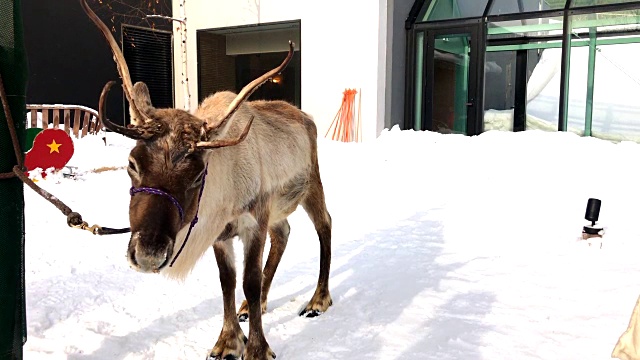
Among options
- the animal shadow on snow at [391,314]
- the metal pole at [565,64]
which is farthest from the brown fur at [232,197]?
the metal pole at [565,64]

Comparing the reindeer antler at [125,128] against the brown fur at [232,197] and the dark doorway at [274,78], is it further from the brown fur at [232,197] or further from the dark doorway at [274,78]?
the dark doorway at [274,78]

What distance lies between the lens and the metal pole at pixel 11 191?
2.30 meters

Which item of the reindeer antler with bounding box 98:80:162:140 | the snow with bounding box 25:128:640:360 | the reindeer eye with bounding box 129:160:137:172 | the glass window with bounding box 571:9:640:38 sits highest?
the glass window with bounding box 571:9:640:38

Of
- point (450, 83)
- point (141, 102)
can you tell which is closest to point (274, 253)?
point (141, 102)

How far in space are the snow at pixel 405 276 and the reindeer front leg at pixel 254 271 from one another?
8.2 inches

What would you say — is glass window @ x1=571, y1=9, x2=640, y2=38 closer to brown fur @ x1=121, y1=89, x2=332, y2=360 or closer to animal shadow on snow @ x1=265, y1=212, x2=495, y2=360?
animal shadow on snow @ x1=265, y1=212, x2=495, y2=360

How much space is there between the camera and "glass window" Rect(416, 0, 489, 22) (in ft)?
37.4

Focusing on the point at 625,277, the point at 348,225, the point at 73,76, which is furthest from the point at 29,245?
the point at 73,76

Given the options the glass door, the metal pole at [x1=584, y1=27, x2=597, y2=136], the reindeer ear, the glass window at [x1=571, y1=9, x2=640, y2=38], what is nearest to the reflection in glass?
the glass door

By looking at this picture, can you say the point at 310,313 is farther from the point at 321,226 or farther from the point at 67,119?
the point at 67,119

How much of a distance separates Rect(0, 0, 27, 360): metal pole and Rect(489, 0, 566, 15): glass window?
10507 mm

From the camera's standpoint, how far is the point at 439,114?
39.7ft

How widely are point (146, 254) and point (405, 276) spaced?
116 inches

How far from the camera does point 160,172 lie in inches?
85.7
